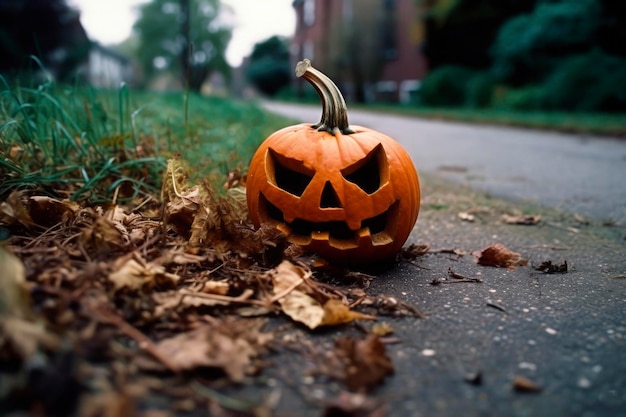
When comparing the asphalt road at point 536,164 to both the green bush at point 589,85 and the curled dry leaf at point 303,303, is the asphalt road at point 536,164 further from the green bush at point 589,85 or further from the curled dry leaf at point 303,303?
the green bush at point 589,85

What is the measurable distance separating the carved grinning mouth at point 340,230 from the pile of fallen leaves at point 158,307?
0.37 feet

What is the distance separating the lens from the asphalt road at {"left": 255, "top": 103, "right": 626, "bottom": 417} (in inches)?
51.1

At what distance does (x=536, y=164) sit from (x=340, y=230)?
14.9 ft

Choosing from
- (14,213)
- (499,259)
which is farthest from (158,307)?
(499,259)

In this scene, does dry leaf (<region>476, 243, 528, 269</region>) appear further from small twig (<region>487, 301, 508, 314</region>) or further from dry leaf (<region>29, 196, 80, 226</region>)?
dry leaf (<region>29, 196, 80, 226</region>)

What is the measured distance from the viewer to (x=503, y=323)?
1729mm

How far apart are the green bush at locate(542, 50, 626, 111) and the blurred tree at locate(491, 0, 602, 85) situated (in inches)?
38.4

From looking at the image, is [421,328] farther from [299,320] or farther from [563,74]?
[563,74]

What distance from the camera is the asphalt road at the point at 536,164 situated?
163 inches

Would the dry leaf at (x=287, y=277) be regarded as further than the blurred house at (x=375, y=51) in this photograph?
No

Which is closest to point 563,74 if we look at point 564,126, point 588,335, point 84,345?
point 564,126

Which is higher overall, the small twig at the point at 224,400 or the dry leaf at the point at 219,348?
the dry leaf at the point at 219,348

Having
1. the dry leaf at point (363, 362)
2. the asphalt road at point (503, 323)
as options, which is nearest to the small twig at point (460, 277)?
the asphalt road at point (503, 323)

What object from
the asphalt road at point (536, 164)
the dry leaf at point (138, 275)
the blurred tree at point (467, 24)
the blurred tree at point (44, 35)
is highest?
the blurred tree at point (467, 24)
